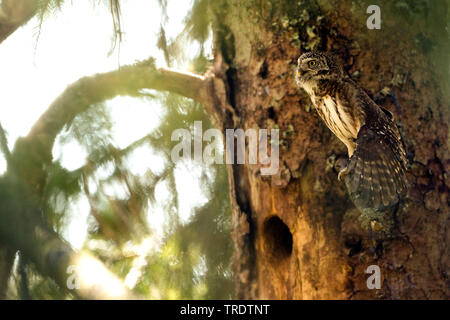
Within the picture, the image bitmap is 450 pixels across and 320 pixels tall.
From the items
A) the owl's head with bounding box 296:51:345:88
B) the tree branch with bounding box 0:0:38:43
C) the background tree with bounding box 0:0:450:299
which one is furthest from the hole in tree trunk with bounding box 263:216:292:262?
the tree branch with bounding box 0:0:38:43

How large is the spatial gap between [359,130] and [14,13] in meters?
1.83

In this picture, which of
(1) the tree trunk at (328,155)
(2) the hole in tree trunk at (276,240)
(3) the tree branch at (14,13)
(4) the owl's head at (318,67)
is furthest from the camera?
(3) the tree branch at (14,13)

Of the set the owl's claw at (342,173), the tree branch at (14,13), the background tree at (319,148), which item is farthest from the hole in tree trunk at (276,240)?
the tree branch at (14,13)

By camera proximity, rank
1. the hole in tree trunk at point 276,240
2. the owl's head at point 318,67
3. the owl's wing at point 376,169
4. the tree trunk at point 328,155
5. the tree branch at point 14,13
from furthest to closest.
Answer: the tree branch at point 14,13, the hole in tree trunk at point 276,240, the owl's head at point 318,67, the tree trunk at point 328,155, the owl's wing at point 376,169

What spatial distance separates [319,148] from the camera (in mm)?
2100

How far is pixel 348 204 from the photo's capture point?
1.98 m

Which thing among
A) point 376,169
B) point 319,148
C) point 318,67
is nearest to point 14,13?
point 318,67

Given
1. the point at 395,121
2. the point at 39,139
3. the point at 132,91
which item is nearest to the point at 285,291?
the point at 395,121

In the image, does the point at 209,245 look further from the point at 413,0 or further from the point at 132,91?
the point at 413,0

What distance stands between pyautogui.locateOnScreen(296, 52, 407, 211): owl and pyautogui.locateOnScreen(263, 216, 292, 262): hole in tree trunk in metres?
0.51

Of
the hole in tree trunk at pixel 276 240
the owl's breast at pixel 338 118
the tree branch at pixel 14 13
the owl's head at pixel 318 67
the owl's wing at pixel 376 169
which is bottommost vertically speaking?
the hole in tree trunk at pixel 276 240

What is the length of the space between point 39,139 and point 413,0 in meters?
2.17

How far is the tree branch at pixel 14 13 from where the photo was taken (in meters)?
2.39

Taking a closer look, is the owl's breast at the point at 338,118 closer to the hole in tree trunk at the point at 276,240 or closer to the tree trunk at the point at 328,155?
the tree trunk at the point at 328,155
